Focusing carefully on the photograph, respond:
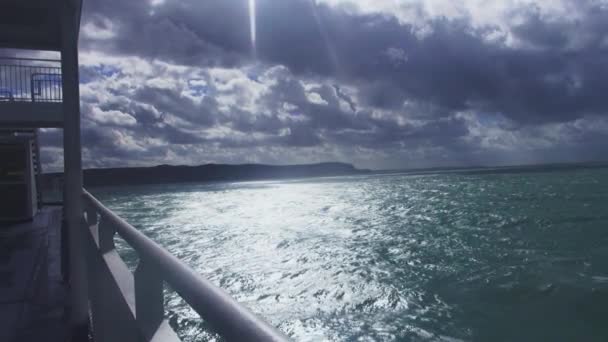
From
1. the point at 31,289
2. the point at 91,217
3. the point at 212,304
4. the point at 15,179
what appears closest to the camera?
the point at 212,304

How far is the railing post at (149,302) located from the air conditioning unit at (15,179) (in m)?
15.3

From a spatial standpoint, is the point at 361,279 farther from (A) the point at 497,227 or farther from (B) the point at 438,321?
(A) the point at 497,227

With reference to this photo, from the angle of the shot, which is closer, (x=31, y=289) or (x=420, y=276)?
(x=31, y=289)

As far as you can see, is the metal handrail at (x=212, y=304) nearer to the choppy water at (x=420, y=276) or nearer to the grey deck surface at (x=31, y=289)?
the grey deck surface at (x=31, y=289)

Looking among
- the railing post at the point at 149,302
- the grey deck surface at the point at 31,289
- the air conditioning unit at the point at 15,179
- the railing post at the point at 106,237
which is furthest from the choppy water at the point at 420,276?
the railing post at the point at 149,302

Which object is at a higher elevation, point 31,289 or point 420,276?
point 31,289

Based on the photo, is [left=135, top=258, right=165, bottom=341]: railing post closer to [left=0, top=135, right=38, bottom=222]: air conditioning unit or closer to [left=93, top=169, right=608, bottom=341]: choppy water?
[left=93, top=169, right=608, bottom=341]: choppy water

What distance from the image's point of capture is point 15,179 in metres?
14.1

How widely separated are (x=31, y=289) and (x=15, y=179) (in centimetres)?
1014

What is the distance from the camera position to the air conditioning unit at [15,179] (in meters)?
13.8

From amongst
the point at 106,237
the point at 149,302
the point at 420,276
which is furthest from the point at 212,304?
the point at 420,276

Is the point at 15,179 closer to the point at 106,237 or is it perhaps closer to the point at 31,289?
the point at 31,289

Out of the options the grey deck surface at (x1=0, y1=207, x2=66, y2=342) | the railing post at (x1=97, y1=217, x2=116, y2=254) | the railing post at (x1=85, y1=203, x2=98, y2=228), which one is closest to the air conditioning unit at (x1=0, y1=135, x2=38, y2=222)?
the grey deck surface at (x1=0, y1=207, x2=66, y2=342)

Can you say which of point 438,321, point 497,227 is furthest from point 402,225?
point 438,321
